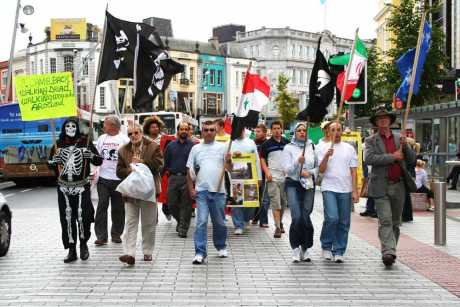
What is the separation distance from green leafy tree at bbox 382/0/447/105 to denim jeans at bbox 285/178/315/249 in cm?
1969

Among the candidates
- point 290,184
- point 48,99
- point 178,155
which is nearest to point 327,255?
point 290,184

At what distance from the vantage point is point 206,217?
940 cm

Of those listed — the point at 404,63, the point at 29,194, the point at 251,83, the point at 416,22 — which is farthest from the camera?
the point at 416,22

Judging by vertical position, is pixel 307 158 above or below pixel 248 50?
below

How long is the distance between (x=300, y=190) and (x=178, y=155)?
3.04m

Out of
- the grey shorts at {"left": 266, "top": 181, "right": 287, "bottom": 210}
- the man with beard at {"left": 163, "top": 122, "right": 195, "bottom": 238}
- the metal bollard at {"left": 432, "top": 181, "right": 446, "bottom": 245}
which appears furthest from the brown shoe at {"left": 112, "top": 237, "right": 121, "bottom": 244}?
the metal bollard at {"left": 432, "top": 181, "right": 446, "bottom": 245}

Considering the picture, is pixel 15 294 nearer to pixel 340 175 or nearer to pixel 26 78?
pixel 340 175

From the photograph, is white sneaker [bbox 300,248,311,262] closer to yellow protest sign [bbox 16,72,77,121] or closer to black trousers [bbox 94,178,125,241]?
black trousers [bbox 94,178,125,241]

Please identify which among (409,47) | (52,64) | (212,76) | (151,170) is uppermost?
(52,64)

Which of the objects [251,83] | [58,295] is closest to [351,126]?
[251,83]

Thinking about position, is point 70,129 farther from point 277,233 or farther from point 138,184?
point 277,233

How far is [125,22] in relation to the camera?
11422mm

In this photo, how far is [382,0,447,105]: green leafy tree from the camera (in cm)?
2864

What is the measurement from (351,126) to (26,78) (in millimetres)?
7277
